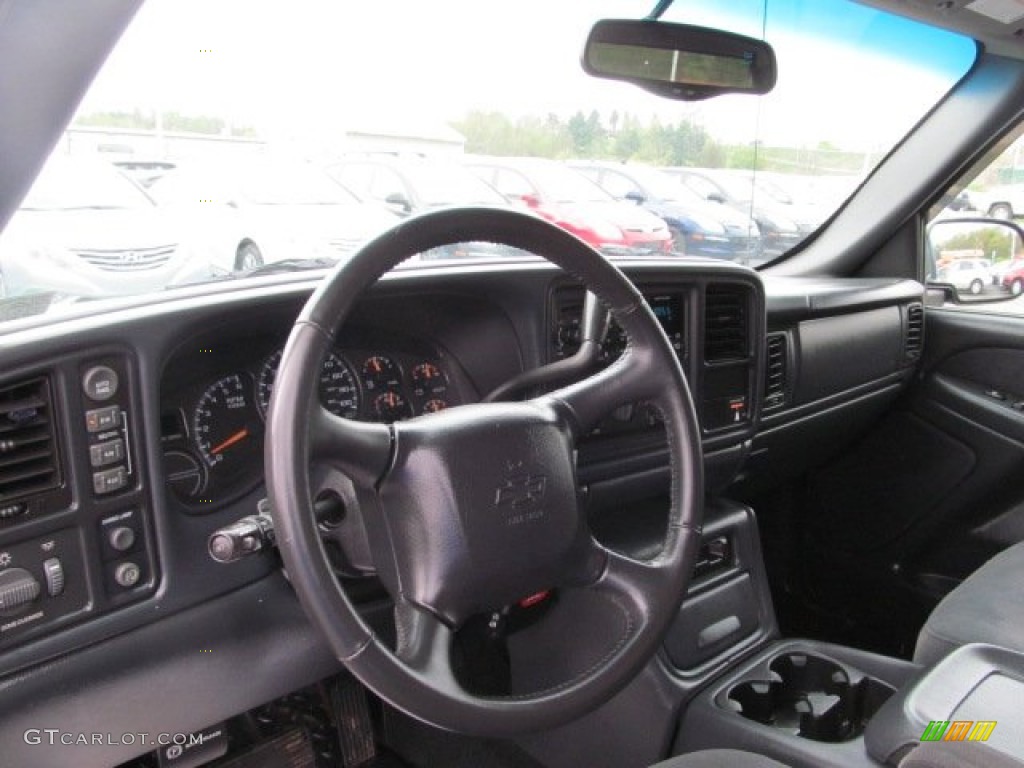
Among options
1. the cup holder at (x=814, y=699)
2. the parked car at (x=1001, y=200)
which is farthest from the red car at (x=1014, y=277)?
the cup holder at (x=814, y=699)

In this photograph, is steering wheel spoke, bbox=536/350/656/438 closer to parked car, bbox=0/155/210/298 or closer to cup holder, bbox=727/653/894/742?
parked car, bbox=0/155/210/298

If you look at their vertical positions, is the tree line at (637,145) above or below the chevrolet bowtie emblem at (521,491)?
above

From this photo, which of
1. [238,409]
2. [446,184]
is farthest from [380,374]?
[446,184]

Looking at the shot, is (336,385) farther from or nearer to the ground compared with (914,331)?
farther from the ground

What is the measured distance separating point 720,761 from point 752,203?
2.39m

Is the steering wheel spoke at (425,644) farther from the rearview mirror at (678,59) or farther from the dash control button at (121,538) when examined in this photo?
the rearview mirror at (678,59)

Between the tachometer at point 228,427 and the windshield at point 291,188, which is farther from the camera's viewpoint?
the windshield at point 291,188

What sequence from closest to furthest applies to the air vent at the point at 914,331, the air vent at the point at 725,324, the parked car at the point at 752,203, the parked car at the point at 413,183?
the parked car at the point at 413,183 < the air vent at the point at 725,324 < the air vent at the point at 914,331 < the parked car at the point at 752,203

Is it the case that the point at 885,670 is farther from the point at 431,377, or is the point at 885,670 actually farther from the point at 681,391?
Answer: the point at 431,377

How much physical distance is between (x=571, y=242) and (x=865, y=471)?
2.37 meters

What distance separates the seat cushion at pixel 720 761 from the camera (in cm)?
156

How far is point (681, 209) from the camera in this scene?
3.26 metres

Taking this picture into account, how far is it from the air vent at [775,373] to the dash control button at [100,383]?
178 cm

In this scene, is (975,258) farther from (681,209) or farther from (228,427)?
(228,427)
